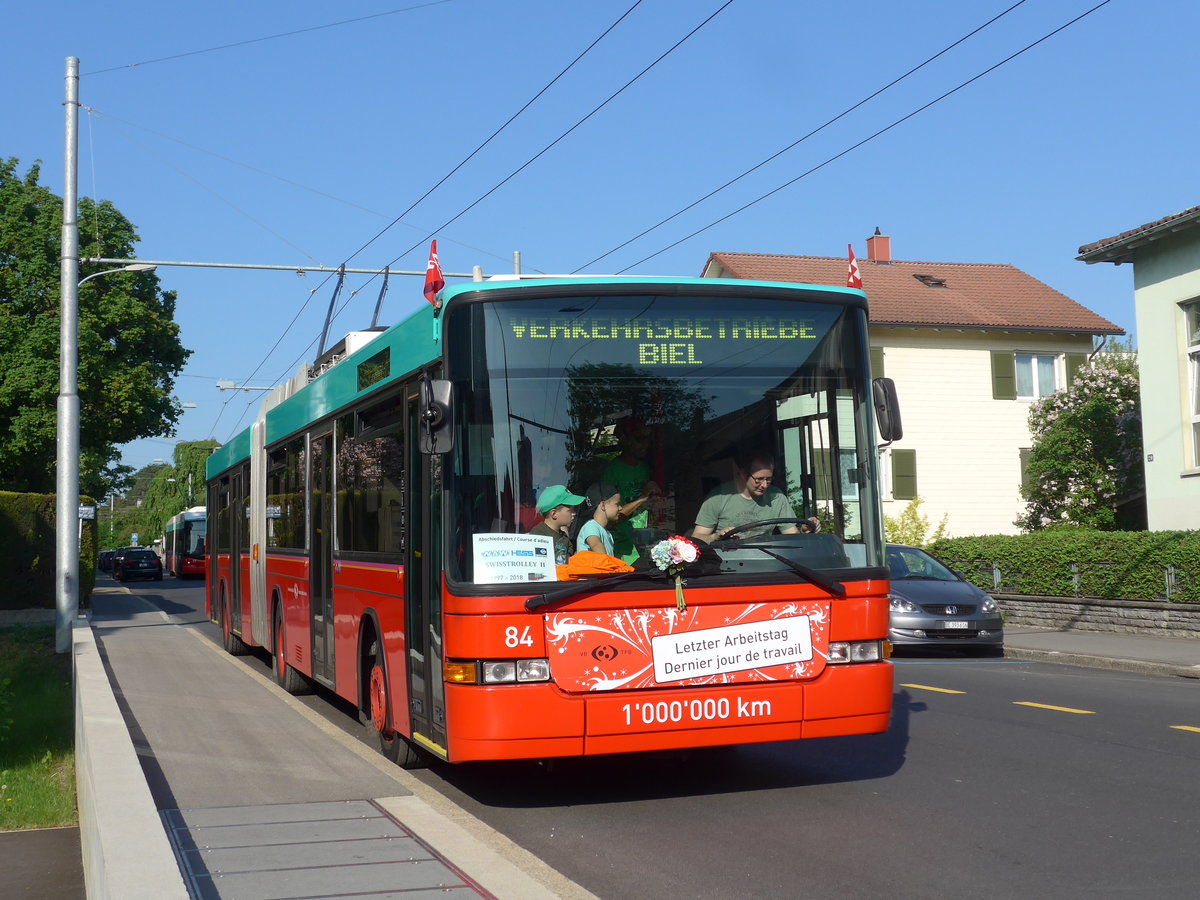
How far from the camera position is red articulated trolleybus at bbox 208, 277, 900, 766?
7109 millimetres

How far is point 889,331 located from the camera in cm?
4209

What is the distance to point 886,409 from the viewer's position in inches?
303

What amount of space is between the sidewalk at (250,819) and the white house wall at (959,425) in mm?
32040

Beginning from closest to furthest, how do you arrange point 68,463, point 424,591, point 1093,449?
point 424,591
point 68,463
point 1093,449

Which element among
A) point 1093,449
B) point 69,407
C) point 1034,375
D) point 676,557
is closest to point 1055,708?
point 676,557

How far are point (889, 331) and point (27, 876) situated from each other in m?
37.5

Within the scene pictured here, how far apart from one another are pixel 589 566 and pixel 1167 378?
780 inches

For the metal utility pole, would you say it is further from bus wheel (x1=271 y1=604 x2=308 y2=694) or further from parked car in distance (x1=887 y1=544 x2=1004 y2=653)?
parked car in distance (x1=887 y1=544 x2=1004 y2=653)

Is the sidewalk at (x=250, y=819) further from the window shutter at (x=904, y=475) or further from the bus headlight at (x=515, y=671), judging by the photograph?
the window shutter at (x=904, y=475)

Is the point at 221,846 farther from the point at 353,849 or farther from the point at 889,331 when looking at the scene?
the point at 889,331

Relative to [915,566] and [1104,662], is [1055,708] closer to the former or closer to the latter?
[1104,662]

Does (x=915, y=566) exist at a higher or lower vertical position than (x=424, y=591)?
lower

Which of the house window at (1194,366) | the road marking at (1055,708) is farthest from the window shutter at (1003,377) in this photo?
the road marking at (1055,708)

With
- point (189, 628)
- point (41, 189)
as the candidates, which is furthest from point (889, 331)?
point (41, 189)
